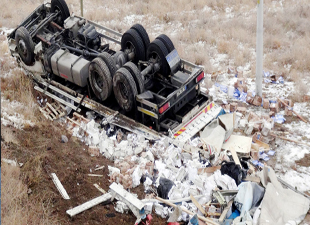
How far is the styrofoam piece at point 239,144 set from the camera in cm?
718

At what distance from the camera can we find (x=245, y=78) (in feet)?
32.6

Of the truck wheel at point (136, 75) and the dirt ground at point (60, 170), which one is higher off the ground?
the truck wheel at point (136, 75)

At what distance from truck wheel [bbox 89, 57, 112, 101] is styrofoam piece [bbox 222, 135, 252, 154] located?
2.43 m

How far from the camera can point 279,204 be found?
5812mm

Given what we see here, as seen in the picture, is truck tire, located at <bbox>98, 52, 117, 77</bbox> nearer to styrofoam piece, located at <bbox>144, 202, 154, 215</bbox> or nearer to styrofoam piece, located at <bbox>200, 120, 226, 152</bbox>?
styrofoam piece, located at <bbox>200, 120, 226, 152</bbox>

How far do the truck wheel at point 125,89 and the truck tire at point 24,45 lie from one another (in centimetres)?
274

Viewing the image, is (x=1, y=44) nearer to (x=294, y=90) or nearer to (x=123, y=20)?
(x=123, y=20)

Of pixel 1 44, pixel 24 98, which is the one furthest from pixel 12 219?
pixel 1 44

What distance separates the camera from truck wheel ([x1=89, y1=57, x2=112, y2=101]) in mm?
7445

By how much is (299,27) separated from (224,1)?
359 cm

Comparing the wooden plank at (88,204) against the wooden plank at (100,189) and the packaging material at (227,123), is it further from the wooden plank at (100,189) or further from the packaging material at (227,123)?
the packaging material at (227,123)

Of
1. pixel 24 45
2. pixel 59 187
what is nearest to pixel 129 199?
pixel 59 187

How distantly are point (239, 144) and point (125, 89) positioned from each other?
2.33 m

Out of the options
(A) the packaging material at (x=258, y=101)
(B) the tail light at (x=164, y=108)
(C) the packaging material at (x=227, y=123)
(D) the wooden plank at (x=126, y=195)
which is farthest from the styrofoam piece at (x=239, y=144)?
(D) the wooden plank at (x=126, y=195)
